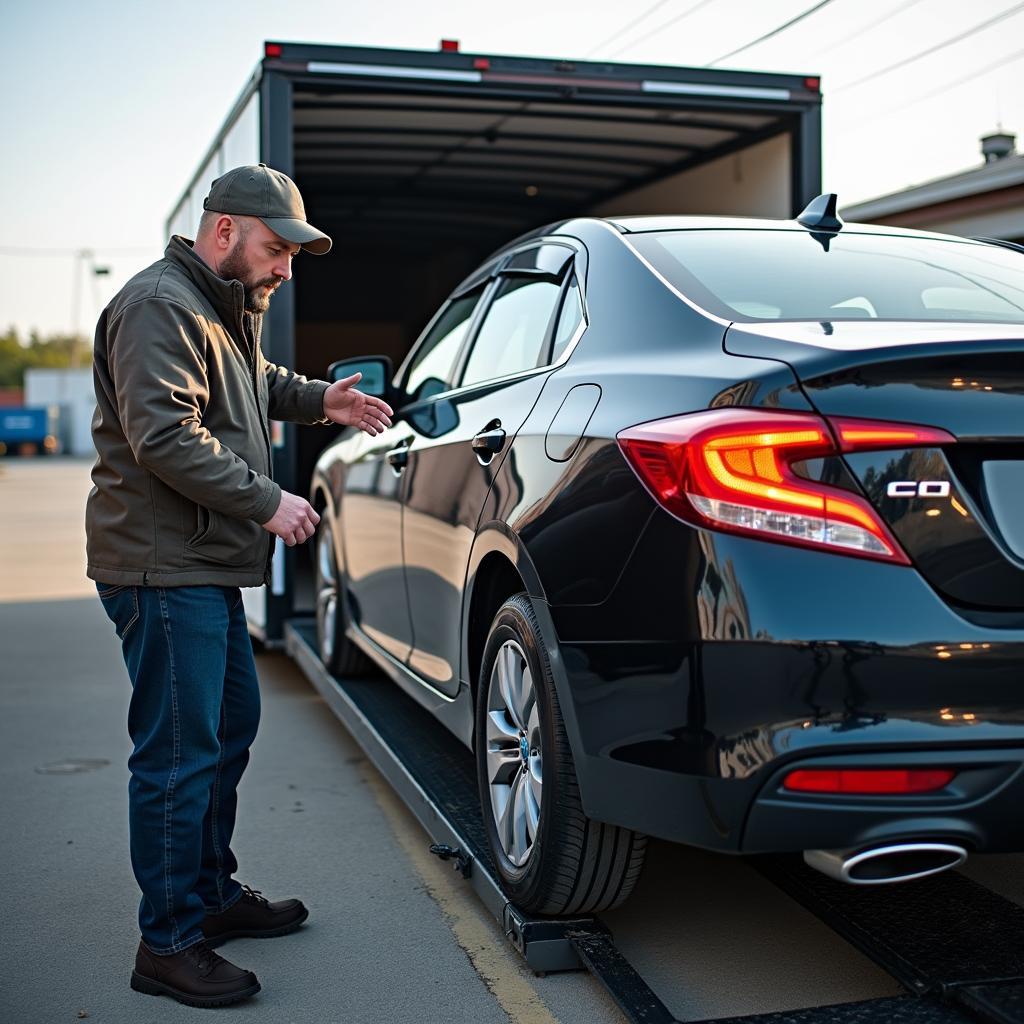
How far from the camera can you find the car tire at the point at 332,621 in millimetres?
5961

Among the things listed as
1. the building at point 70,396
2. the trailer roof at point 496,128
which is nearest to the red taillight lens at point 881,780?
the trailer roof at point 496,128

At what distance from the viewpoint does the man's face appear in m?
3.37

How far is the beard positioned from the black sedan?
720 mm

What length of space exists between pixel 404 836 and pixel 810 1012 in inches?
79.9

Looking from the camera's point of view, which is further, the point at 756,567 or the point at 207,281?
the point at 207,281

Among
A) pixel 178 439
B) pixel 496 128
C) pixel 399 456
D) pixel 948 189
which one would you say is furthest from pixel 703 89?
pixel 948 189

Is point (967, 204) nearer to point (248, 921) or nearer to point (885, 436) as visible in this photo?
point (248, 921)

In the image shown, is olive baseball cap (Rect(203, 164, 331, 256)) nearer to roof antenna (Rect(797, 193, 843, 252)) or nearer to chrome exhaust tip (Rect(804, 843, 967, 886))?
roof antenna (Rect(797, 193, 843, 252))

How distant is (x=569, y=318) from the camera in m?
3.61

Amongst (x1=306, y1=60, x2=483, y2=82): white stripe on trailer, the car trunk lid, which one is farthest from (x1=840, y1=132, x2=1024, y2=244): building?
the car trunk lid

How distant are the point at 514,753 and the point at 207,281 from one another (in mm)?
1415

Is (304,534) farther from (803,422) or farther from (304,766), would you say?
(304,766)

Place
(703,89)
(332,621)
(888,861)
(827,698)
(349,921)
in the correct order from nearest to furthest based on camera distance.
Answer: (827,698) → (888,861) → (349,921) → (332,621) → (703,89)

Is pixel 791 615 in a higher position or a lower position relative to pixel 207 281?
lower
